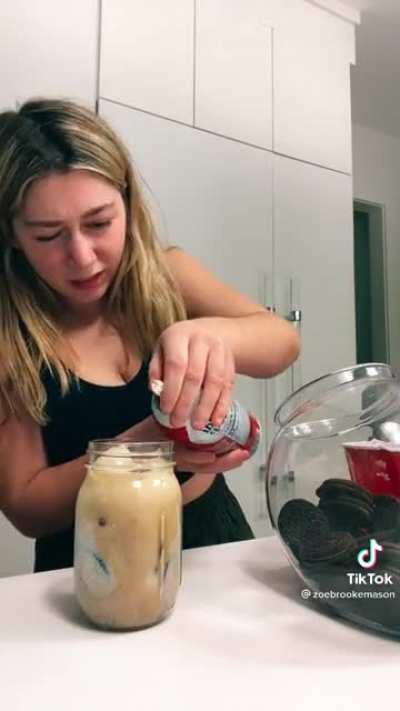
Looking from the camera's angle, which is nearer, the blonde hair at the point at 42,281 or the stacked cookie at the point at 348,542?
the stacked cookie at the point at 348,542

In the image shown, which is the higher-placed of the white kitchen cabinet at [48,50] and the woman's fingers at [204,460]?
the white kitchen cabinet at [48,50]

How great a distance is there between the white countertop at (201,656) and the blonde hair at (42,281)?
1.03ft

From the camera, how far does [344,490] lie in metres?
0.44

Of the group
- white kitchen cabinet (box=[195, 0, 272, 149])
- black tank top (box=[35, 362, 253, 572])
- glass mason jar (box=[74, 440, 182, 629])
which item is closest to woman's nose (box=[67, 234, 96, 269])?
black tank top (box=[35, 362, 253, 572])

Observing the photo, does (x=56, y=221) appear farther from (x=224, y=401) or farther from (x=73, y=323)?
(x=224, y=401)

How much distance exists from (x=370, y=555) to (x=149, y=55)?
59.9 inches

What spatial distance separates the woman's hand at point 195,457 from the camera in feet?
1.69

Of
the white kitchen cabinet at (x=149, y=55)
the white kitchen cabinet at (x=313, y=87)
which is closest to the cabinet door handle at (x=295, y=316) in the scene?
the white kitchen cabinet at (x=313, y=87)

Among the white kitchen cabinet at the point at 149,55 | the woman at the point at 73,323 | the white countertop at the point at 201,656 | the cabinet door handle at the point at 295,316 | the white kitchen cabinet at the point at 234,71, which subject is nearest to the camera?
the white countertop at the point at 201,656

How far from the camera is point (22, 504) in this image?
70 cm

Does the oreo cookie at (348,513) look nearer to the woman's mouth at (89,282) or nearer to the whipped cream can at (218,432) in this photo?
the whipped cream can at (218,432)

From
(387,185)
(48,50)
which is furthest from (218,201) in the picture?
(387,185)

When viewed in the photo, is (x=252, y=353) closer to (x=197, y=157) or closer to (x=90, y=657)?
(x=90, y=657)

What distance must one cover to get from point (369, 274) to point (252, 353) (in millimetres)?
2389
